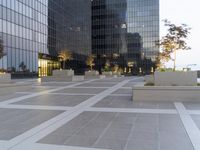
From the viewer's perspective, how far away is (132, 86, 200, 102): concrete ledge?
12477 mm

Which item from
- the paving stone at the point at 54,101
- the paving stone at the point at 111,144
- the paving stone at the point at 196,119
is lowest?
the paving stone at the point at 111,144

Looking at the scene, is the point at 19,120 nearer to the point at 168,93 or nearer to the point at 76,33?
the point at 168,93

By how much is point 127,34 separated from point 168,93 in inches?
3704

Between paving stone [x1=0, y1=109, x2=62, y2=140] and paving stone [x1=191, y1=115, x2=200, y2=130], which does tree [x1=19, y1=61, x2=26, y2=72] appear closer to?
paving stone [x1=0, y1=109, x2=62, y2=140]

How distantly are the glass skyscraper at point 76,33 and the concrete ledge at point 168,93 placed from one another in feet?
49.3

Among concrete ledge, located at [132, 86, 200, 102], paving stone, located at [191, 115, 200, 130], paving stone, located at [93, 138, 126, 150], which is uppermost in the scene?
concrete ledge, located at [132, 86, 200, 102]

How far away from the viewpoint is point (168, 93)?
41.6ft

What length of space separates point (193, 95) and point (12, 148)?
30.4 feet

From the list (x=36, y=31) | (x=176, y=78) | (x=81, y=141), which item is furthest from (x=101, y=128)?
(x=36, y=31)

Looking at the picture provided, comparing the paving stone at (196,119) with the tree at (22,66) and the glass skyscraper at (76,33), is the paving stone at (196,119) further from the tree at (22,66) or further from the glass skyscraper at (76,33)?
the tree at (22,66)

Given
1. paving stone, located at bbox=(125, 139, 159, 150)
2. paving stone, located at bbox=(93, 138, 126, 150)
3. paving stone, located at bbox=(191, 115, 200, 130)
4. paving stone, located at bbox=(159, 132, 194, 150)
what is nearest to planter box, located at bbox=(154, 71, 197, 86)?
paving stone, located at bbox=(191, 115, 200, 130)

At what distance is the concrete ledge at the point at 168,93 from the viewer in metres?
12.5

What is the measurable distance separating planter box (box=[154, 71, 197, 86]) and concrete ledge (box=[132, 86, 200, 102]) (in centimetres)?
120

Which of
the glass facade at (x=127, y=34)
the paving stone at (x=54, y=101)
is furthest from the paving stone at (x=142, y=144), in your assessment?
the glass facade at (x=127, y=34)
